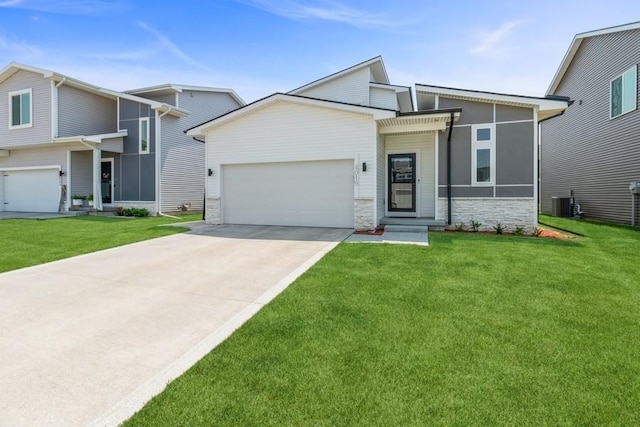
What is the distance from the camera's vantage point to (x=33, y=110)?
636 inches

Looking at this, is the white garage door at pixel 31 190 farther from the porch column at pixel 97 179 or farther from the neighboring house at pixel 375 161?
the neighboring house at pixel 375 161

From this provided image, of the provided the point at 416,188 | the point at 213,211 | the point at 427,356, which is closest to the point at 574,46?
the point at 416,188

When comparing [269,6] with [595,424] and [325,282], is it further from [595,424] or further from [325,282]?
[595,424]

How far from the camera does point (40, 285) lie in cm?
496

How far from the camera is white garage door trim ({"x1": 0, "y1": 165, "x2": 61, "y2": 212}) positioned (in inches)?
659

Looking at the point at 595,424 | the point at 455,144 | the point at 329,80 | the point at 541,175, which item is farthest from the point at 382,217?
the point at 541,175

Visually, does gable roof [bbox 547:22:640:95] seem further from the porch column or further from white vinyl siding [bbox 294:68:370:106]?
the porch column

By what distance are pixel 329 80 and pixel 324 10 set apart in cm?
438

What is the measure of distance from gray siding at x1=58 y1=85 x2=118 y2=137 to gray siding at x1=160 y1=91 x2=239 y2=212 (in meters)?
4.26

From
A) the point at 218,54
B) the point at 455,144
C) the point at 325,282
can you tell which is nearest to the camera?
the point at 325,282

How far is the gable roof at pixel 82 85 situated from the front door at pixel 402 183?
34.1 feet

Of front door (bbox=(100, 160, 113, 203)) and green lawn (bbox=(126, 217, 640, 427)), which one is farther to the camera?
front door (bbox=(100, 160, 113, 203))

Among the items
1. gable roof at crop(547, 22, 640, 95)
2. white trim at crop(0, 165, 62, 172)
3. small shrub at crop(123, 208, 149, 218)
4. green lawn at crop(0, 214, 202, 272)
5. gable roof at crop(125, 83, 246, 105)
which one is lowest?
green lawn at crop(0, 214, 202, 272)

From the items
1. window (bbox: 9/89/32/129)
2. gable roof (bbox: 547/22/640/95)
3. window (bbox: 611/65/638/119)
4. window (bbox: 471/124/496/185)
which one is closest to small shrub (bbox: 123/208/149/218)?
window (bbox: 9/89/32/129)
